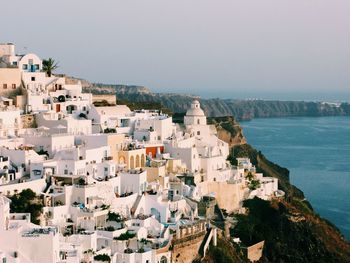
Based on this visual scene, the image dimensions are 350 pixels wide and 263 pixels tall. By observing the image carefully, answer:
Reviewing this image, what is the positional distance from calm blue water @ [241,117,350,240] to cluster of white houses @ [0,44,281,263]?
12.5 meters

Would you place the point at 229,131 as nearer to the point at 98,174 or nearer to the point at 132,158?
the point at 132,158

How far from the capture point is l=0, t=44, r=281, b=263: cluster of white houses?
22016 mm

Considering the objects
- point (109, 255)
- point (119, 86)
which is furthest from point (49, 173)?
point (119, 86)

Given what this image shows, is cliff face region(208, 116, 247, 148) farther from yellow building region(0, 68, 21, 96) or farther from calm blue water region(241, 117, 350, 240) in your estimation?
yellow building region(0, 68, 21, 96)

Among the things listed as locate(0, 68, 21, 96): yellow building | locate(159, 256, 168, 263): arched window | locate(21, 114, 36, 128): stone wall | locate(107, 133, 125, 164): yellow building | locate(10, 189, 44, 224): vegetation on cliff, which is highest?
locate(0, 68, 21, 96): yellow building

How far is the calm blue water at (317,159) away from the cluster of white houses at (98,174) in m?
12.5

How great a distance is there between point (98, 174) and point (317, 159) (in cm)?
4555

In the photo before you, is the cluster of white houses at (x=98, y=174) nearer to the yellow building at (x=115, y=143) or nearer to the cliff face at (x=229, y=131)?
the yellow building at (x=115, y=143)

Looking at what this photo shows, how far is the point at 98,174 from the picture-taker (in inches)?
1057

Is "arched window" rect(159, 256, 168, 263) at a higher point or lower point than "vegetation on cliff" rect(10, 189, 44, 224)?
lower

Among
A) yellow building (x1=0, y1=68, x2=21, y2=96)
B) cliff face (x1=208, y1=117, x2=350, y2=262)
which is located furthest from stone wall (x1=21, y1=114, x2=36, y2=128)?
cliff face (x1=208, y1=117, x2=350, y2=262)

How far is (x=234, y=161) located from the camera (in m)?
37.0

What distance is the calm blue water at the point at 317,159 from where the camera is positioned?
160ft

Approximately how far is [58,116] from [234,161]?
9.32 metres
